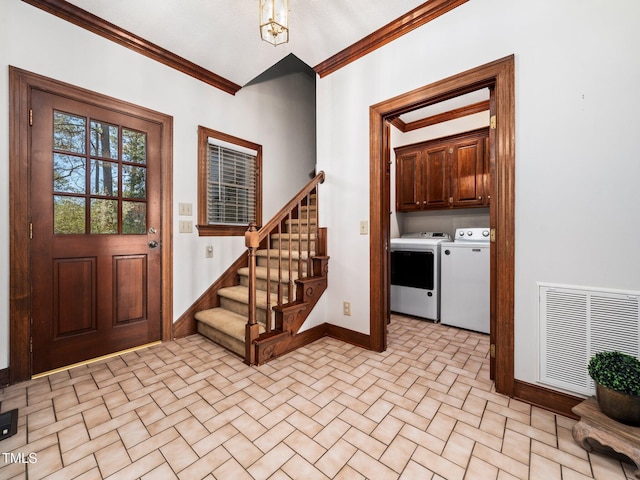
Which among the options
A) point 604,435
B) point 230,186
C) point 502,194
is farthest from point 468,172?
point 230,186

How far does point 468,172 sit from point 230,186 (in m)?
2.95

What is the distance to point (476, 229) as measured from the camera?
128 inches

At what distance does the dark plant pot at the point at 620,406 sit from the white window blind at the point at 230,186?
3.15m

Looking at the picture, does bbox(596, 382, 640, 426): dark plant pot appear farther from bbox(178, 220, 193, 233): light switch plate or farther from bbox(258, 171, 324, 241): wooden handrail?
bbox(178, 220, 193, 233): light switch plate

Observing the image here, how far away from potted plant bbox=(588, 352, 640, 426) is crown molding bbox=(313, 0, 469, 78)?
2.34 metres

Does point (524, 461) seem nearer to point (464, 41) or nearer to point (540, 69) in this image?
point (540, 69)

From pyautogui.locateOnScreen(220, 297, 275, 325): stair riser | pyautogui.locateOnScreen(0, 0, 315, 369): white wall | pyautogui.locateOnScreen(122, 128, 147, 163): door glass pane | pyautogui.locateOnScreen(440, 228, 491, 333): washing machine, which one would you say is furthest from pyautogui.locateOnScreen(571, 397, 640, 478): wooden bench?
pyautogui.locateOnScreen(122, 128, 147, 163): door glass pane

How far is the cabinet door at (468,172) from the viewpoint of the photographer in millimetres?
3262

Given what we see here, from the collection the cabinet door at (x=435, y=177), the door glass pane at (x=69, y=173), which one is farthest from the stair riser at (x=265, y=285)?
the cabinet door at (x=435, y=177)

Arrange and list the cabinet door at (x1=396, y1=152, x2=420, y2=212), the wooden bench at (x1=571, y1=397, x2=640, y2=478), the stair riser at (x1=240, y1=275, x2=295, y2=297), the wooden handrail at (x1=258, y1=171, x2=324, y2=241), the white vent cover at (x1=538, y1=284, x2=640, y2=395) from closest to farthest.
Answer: the wooden bench at (x1=571, y1=397, x2=640, y2=478), the white vent cover at (x1=538, y1=284, x2=640, y2=395), the wooden handrail at (x1=258, y1=171, x2=324, y2=241), the stair riser at (x1=240, y1=275, x2=295, y2=297), the cabinet door at (x1=396, y1=152, x2=420, y2=212)

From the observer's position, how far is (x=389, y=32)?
7.16ft

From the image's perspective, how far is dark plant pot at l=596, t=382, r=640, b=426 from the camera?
1164 millimetres

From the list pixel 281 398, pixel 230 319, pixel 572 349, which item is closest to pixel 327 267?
pixel 230 319

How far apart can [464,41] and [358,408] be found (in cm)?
253
